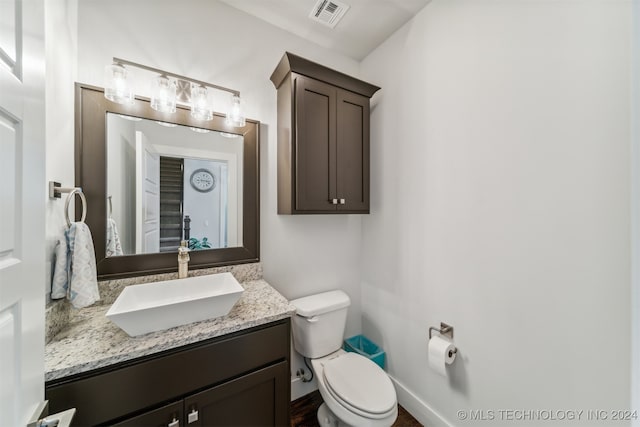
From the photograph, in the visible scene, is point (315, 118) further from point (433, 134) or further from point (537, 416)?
point (537, 416)

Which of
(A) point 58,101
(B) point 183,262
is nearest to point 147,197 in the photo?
(B) point 183,262

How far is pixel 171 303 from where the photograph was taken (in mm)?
928

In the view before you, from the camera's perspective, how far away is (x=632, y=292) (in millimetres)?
825

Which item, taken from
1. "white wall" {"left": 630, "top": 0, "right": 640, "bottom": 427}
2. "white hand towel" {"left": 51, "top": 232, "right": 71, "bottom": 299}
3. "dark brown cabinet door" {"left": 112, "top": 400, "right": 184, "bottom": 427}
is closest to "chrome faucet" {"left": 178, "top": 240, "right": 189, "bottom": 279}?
"white hand towel" {"left": 51, "top": 232, "right": 71, "bottom": 299}

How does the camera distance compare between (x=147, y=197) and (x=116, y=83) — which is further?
(x=147, y=197)

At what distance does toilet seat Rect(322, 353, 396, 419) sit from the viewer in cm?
116

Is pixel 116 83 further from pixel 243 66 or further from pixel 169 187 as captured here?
pixel 243 66

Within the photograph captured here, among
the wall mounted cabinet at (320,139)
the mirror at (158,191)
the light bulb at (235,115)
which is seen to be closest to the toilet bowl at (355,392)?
the mirror at (158,191)

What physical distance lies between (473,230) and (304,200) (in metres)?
0.98

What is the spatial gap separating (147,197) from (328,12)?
161 cm

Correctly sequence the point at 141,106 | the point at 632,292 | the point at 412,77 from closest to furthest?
1. the point at 632,292
2. the point at 141,106
3. the point at 412,77

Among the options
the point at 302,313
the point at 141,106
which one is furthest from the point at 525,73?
the point at 141,106

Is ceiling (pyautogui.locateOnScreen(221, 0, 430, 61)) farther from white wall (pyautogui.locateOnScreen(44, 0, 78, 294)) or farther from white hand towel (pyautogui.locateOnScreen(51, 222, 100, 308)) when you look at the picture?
white hand towel (pyautogui.locateOnScreen(51, 222, 100, 308))

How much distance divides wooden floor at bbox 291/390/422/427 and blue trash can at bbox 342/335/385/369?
32 centimetres
